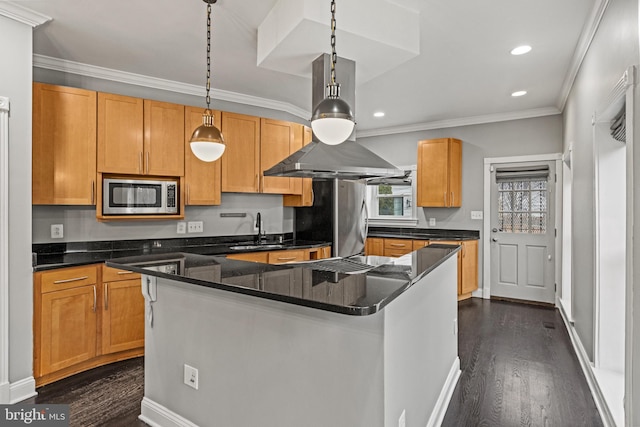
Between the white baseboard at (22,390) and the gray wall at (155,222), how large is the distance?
122cm

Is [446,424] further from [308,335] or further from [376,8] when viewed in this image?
[376,8]

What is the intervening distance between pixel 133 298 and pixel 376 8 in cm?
292

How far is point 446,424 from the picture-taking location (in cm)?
215

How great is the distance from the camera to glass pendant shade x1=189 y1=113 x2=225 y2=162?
2.28 meters

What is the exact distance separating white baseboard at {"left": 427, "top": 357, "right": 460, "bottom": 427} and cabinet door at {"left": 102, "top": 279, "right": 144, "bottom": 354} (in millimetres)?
2434

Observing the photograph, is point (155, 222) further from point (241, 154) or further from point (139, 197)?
point (241, 154)

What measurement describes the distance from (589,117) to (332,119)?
7.51 feet

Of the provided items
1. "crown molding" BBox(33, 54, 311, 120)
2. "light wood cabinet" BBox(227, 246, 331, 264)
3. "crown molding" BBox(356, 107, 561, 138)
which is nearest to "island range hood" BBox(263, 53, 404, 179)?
"light wood cabinet" BBox(227, 246, 331, 264)

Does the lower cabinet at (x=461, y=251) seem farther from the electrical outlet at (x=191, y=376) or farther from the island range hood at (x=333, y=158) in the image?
the electrical outlet at (x=191, y=376)

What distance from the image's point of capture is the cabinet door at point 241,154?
157 inches

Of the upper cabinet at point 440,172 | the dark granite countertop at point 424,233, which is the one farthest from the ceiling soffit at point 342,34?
the dark granite countertop at point 424,233

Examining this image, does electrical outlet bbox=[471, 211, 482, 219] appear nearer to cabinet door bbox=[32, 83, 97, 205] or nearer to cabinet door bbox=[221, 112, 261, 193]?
cabinet door bbox=[221, 112, 261, 193]

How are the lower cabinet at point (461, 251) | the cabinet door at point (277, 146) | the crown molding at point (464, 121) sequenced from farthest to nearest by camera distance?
the lower cabinet at point (461, 251)
the crown molding at point (464, 121)
the cabinet door at point (277, 146)

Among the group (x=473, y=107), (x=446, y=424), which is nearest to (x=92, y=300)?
(x=446, y=424)
